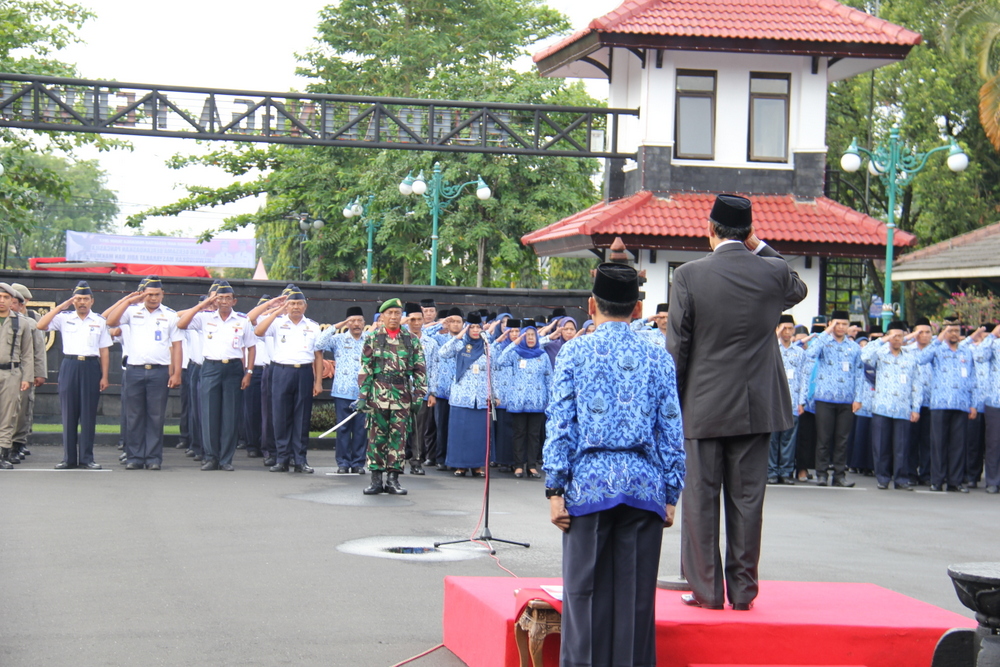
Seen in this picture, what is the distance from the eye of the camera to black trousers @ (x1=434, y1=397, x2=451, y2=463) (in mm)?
16094

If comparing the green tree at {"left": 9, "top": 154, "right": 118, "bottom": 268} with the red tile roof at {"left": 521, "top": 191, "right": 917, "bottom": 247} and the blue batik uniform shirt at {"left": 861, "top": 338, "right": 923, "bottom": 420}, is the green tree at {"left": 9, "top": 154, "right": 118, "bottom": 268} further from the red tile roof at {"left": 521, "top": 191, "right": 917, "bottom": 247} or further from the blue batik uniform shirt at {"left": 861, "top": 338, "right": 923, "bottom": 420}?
the blue batik uniform shirt at {"left": 861, "top": 338, "right": 923, "bottom": 420}

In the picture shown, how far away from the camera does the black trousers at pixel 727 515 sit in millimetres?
5934

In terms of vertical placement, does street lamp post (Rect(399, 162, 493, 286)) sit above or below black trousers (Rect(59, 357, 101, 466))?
above

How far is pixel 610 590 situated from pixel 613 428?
2.37 ft

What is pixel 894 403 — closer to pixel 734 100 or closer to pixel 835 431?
pixel 835 431

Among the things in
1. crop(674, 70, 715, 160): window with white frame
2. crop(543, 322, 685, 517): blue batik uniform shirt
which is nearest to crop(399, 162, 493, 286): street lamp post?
crop(674, 70, 715, 160): window with white frame

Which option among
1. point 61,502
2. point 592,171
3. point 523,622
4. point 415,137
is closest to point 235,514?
point 61,502

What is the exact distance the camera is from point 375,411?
12375 mm

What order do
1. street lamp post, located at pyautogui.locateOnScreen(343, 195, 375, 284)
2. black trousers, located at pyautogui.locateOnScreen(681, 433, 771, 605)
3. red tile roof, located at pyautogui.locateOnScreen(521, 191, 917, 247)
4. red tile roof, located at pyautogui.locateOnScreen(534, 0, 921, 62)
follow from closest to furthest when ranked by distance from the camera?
black trousers, located at pyautogui.locateOnScreen(681, 433, 771, 605) < red tile roof, located at pyautogui.locateOnScreen(521, 191, 917, 247) < red tile roof, located at pyautogui.locateOnScreen(534, 0, 921, 62) < street lamp post, located at pyautogui.locateOnScreen(343, 195, 375, 284)

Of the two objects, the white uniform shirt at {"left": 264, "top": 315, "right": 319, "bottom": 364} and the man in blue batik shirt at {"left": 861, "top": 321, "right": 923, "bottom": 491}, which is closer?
the white uniform shirt at {"left": 264, "top": 315, "right": 319, "bottom": 364}

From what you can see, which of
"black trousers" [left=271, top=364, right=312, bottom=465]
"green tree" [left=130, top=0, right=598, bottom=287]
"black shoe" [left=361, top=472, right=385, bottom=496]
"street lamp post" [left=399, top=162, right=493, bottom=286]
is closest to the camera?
"black shoe" [left=361, top=472, right=385, bottom=496]

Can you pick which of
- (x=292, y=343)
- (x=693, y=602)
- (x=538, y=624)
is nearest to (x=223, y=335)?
(x=292, y=343)

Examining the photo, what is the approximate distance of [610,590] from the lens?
17.1 feet

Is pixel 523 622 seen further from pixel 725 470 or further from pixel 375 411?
pixel 375 411
